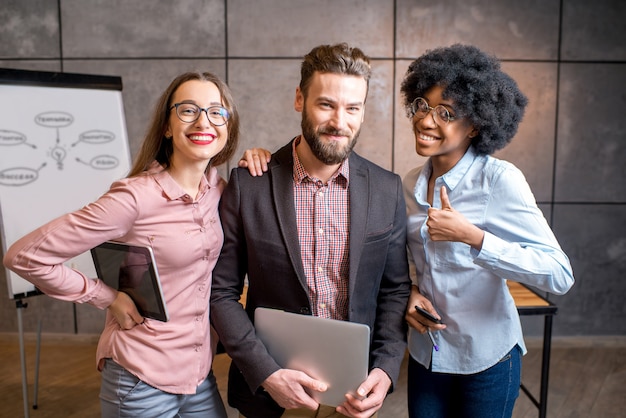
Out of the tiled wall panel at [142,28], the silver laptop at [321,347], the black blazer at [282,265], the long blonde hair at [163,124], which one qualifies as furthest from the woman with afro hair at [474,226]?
the tiled wall panel at [142,28]

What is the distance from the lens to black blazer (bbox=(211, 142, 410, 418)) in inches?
60.3

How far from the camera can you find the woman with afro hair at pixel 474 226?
1.59 m

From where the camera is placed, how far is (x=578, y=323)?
4.18 m

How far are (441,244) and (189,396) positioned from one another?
968 millimetres

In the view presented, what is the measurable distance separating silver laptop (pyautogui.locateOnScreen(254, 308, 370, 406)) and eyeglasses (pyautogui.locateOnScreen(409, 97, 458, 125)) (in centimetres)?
75

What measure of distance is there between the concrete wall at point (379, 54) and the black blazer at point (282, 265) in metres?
2.41

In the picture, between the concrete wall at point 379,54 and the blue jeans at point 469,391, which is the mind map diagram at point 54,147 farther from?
the blue jeans at point 469,391

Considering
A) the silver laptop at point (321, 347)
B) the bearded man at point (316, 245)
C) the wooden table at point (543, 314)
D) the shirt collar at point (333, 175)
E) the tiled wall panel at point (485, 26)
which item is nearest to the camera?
the silver laptop at point (321, 347)

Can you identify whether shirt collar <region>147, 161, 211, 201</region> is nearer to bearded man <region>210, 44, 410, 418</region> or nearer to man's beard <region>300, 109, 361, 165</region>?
bearded man <region>210, 44, 410, 418</region>

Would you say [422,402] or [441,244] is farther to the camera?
[422,402]

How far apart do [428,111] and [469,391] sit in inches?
37.4

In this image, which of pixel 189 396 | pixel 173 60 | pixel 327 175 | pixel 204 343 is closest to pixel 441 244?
pixel 327 175

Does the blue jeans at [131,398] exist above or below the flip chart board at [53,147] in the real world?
below

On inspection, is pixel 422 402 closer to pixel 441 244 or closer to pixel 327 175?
pixel 441 244
